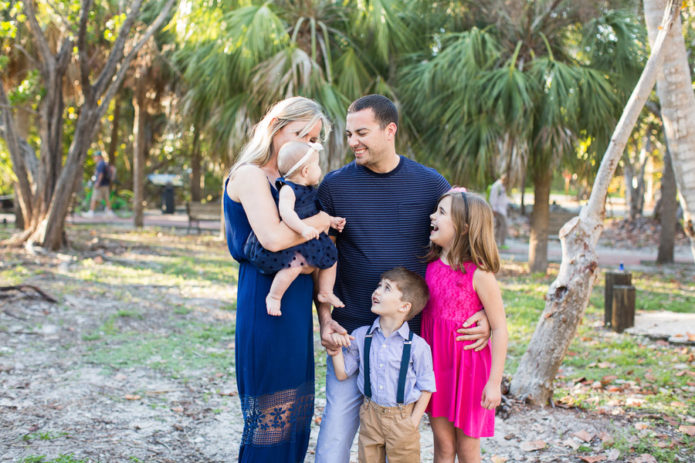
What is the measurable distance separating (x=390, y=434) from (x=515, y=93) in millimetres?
8524

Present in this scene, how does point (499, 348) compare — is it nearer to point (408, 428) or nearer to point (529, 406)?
point (408, 428)

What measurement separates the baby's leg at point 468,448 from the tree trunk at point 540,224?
951cm

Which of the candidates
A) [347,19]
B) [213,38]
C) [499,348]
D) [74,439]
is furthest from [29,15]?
[499,348]

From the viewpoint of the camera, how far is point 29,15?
34.9 feet

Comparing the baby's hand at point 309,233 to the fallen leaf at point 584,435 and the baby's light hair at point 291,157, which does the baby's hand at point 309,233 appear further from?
the fallen leaf at point 584,435

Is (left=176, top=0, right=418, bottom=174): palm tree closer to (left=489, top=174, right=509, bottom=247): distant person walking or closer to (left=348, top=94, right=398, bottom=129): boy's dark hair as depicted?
(left=489, top=174, right=509, bottom=247): distant person walking

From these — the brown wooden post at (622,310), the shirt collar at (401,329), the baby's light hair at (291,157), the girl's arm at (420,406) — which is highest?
the baby's light hair at (291,157)

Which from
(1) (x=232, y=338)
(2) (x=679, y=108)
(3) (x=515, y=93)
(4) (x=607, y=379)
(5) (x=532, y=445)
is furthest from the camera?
(3) (x=515, y=93)

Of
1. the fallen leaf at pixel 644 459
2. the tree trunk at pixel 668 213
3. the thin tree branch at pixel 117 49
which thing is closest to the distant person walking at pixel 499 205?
the tree trunk at pixel 668 213

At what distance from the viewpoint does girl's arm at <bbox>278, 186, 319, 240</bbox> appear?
106 inches


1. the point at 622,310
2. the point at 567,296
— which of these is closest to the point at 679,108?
the point at 567,296

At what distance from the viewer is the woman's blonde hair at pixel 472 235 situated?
295 centimetres

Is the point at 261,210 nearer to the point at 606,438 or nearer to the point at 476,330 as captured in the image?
the point at 476,330

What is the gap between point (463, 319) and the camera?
118 inches
